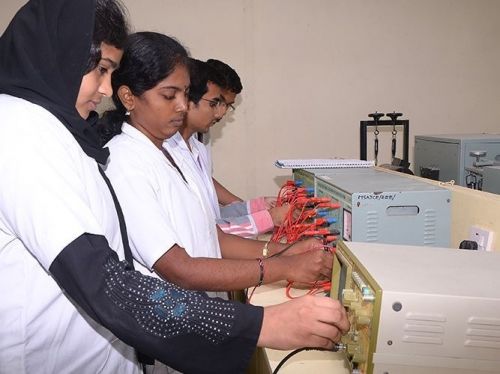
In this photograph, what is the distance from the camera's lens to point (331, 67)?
2.85 m

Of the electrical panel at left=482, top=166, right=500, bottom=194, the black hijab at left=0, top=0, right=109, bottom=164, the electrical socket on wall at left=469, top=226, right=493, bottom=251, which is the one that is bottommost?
the electrical socket on wall at left=469, top=226, right=493, bottom=251

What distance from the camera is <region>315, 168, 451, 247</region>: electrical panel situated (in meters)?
1.14

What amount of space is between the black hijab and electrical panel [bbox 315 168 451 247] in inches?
29.7

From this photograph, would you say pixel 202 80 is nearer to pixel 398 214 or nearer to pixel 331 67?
pixel 398 214

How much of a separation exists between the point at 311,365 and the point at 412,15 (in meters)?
2.71

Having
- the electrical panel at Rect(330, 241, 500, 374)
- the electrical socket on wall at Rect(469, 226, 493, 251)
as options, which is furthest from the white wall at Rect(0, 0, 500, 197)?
the electrical panel at Rect(330, 241, 500, 374)

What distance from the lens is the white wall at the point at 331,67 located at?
2717 mm

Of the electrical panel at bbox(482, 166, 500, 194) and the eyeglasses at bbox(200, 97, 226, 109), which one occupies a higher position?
the eyeglasses at bbox(200, 97, 226, 109)

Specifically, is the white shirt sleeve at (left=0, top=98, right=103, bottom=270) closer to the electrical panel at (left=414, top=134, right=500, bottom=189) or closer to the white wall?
the electrical panel at (left=414, top=134, right=500, bottom=189)

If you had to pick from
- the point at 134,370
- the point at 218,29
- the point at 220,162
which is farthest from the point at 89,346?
the point at 218,29

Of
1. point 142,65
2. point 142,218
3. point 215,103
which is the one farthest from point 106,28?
point 215,103

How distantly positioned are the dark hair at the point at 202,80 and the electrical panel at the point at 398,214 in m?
0.94

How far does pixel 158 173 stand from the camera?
109cm

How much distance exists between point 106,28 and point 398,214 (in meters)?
0.86
